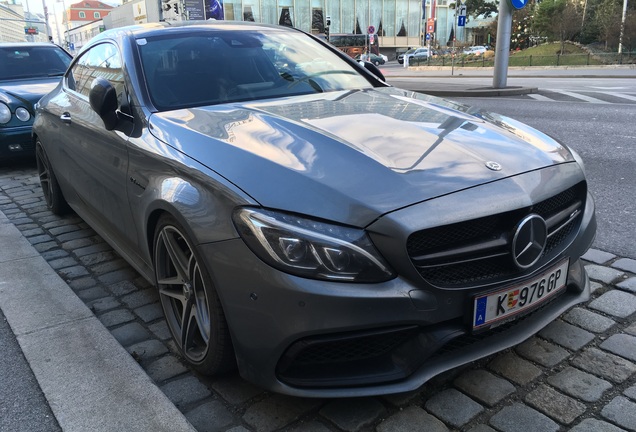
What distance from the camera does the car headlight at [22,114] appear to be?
6.87 meters

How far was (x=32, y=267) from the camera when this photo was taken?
389 centimetres

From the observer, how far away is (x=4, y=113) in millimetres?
6828

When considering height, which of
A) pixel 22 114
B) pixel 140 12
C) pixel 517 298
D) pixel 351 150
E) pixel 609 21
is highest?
pixel 140 12

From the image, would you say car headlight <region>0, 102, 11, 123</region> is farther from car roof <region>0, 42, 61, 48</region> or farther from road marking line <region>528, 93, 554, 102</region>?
road marking line <region>528, 93, 554, 102</region>

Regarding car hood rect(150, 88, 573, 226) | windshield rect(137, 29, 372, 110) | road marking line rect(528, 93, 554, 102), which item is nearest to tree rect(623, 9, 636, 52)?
road marking line rect(528, 93, 554, 102)

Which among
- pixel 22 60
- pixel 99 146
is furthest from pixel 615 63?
pixel 99 146

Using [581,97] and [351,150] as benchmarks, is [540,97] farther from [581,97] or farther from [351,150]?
[351,150]

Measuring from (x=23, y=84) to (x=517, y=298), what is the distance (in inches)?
290

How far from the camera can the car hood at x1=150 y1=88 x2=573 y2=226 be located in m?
1.98

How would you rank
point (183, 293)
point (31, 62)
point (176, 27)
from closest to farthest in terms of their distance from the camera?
point (183, 293), point (176, 27), point (31, 62)

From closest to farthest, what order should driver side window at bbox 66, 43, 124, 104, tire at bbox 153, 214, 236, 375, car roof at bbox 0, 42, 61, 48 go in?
1. tire at bbox 153, 214, 236, 375
2. driver side window at bbox 66, 43, 124, 104
3. car roof at bbox 0, 42, 61, 48

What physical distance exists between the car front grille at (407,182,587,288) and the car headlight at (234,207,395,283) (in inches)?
5.9

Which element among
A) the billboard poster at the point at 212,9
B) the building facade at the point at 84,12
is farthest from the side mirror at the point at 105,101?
the building facade at the point at 84,12

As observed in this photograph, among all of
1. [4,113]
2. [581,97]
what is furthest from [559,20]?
[4,113]
